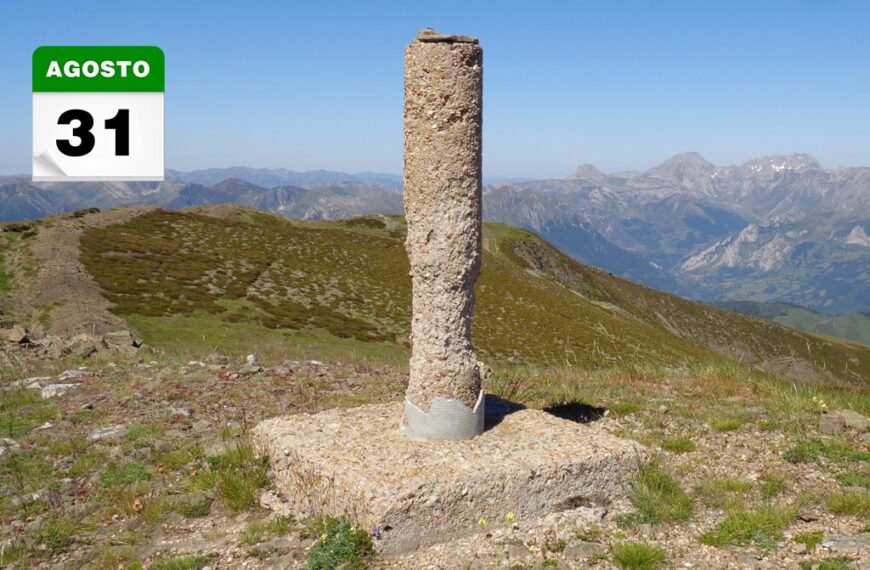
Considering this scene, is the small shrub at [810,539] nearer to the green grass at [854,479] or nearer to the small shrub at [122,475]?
the green grass at [854,479]

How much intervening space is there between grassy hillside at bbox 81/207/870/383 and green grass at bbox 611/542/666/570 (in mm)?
12745

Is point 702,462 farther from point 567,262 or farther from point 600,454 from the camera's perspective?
point 567,262

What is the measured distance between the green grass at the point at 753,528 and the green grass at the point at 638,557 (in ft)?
3.02

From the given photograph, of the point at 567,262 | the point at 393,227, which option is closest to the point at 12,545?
the point at 393,227

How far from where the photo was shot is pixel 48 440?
38.0ft

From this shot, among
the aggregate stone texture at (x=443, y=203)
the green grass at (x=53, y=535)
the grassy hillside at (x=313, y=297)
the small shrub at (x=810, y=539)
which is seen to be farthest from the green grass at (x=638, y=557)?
the grassy hillside at (x=313, y=297)

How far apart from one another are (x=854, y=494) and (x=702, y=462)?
2314 mm

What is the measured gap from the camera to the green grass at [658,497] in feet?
28.2

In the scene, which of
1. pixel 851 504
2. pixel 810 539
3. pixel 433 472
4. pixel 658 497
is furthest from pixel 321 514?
pixel 851 504

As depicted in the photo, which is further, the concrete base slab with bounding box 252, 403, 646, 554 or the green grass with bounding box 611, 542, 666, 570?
the concrete base slab with bounding box 252, 403, 646, 554

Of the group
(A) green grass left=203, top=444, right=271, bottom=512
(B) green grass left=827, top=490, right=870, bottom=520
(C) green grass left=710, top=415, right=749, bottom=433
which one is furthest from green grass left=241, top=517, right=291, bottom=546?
(C) green grass left=710, top=415, right=749, bottom=433

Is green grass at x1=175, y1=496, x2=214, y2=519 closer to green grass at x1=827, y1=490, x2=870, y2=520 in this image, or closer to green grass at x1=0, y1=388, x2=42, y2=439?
green grass at x1=0, y1=388, x2=42, y2=439

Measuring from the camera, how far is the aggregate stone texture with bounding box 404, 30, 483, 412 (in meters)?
9.53

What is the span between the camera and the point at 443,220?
9.64 meters
